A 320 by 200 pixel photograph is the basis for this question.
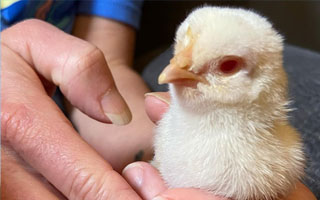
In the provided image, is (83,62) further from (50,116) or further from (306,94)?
(306,94)

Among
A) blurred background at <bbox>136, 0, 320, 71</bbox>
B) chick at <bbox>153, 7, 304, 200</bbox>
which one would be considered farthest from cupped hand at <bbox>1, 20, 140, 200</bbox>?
blurred background at <bbox>136, 0, 320, 71</bbox>

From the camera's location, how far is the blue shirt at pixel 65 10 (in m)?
0.91

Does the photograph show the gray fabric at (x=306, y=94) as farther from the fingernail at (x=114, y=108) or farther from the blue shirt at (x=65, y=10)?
the fingernail at (x=114, y=108)

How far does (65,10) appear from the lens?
1.03m

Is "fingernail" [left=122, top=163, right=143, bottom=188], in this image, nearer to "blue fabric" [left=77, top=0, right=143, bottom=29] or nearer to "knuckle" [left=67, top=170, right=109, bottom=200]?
"knuckle" [left=67, top=170, right=109, bottom=200]

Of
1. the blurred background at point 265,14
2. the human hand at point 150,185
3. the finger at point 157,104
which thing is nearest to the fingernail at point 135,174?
the human hand at point 150,185

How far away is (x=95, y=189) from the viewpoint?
1.79 ft

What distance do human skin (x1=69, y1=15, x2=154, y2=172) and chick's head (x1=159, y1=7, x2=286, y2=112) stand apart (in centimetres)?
35

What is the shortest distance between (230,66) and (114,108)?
23cm

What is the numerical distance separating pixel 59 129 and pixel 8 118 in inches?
2.8

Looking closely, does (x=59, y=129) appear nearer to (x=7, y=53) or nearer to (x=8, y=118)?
(x=8, y=118)

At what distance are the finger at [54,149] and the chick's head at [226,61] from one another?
0.51 ft

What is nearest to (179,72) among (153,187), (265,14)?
(153,187)

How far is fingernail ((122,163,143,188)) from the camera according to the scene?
590 mm
